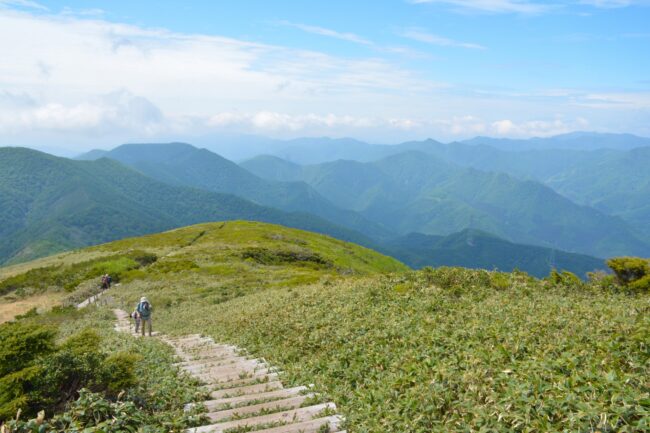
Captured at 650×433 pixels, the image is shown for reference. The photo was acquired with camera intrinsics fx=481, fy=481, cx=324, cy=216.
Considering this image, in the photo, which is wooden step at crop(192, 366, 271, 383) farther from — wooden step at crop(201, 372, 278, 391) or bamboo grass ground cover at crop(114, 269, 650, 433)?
bamboo grass ground cover at crop(114, 269, 650, 433)

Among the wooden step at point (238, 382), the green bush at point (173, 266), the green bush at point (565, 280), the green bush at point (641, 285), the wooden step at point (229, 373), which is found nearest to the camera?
the wooden step at point (238, 382)

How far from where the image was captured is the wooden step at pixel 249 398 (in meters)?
11.7

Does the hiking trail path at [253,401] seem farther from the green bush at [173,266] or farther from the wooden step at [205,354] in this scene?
→ the green bush at [173,266]

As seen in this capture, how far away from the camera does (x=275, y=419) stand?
10523 mm

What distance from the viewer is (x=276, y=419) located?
10.5m

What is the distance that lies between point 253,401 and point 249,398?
51 cm

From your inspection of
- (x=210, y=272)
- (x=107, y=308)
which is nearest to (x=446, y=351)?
(x=107, y=308)

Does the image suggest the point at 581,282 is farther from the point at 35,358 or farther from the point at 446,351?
the point at 35,358

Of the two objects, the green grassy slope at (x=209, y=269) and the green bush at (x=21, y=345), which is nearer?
the green bush at (x=21, y=345)

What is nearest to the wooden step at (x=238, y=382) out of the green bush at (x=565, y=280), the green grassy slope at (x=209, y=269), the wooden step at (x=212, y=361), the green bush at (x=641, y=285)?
the wooden step at (x=212, y=361)

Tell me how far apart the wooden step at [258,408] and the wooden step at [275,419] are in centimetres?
27

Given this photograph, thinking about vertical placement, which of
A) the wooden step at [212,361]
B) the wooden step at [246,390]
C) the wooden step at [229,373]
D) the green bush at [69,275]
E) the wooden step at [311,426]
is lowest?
the green bush at [69,275]

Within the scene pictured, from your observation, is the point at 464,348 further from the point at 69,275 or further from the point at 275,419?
the point at 69,275

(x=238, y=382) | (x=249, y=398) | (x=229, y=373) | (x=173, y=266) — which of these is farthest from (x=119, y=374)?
(x=173, y=266)
